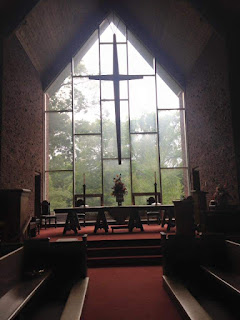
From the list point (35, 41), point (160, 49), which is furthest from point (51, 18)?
point (160, 49)

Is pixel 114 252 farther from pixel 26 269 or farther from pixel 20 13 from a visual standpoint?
pixel 20 13

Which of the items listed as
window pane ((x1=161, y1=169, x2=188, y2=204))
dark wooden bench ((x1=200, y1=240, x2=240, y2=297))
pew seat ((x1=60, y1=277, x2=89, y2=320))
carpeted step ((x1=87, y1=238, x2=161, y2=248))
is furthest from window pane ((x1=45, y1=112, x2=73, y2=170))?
dark wooden bench ((x1=200, y1=240, x2=240, y2=297))

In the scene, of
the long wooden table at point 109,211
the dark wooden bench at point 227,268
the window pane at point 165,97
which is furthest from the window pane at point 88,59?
the dark wooden bench at point 227,268

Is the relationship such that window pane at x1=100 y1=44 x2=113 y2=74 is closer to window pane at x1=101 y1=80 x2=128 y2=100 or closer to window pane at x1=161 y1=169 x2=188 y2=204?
window pane at x1=101 y1=80 x2=128 y2=100

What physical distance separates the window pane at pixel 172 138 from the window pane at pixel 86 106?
6.67 feet

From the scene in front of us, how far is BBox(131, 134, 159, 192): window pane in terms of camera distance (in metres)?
9.35

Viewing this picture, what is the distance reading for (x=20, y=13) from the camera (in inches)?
262

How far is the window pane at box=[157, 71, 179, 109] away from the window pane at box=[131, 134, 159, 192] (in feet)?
3.48

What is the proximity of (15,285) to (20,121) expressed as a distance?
17.2 ft

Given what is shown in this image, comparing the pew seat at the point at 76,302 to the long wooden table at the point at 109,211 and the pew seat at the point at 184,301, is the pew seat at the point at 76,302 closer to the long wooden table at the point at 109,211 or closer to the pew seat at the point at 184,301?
the pew seat at the point at 184,301

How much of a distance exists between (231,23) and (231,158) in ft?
9.10

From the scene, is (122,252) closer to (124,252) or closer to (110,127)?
(124,252)

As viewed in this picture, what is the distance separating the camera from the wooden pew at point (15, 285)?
2.13 m

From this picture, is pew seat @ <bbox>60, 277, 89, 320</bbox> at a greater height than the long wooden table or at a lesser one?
lesser
